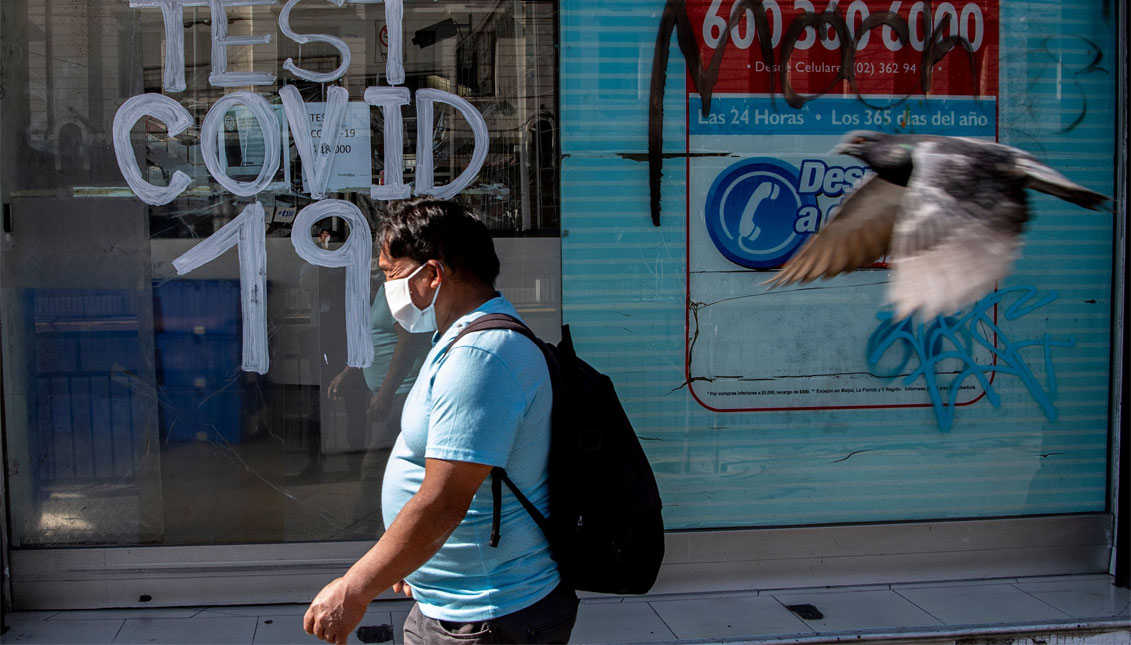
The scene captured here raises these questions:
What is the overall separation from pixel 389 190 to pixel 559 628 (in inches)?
102

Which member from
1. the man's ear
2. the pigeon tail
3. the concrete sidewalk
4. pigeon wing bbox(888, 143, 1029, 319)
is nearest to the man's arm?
the man's ear

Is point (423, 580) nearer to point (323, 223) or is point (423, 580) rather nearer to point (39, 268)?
point (323, 223)

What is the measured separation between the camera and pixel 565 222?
Result: 454 centimetres

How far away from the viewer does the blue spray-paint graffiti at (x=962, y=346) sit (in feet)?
15.5

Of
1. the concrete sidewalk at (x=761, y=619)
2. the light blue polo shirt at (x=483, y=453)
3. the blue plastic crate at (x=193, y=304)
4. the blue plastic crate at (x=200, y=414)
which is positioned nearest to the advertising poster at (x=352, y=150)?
the blue plastic crate at (x=193, y=304)

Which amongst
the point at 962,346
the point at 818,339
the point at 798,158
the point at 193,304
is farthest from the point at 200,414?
the point at 962,346

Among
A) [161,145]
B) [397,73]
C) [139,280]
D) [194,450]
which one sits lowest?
[194,450]

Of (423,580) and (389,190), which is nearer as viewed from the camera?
(423,580)

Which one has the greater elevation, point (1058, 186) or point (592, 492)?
point (1058, 186)

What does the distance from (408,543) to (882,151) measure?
157cm

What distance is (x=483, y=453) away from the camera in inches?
85.4

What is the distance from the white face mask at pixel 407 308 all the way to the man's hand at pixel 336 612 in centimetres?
71

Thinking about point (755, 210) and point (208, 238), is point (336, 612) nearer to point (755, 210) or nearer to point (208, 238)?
point (208, 238)

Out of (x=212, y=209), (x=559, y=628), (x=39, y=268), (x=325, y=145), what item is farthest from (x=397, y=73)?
(x=559, y=628)
